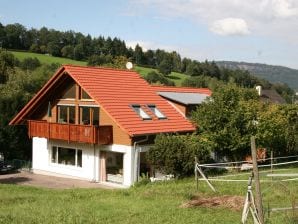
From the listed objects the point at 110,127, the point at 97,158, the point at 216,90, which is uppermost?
the point at 216,90

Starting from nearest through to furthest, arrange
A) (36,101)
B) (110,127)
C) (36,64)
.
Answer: (110,127)
(36,101)
(36,64)

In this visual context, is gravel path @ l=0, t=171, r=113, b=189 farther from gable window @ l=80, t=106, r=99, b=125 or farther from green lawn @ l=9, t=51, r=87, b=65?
green lawn @ l=9, t=51, r=87, b=65

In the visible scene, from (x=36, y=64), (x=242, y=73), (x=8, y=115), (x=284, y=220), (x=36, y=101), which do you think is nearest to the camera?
(x=284, y=220)

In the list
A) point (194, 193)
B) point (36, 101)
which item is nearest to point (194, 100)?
point (36, 101)

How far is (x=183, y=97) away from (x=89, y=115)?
7780mm

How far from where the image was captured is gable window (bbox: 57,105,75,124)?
101ft

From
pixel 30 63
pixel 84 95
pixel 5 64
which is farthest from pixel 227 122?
pixel 30 63

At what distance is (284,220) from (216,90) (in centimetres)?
1929

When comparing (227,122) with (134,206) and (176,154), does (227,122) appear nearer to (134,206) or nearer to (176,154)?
(176,154)

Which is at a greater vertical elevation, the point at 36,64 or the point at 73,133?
the point at 36,64

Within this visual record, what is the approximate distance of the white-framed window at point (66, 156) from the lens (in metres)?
30.4

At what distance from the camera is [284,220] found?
36.2ft

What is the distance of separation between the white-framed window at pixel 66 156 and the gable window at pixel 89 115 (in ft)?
6.54

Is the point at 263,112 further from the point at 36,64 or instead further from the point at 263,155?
the point at 36,64
